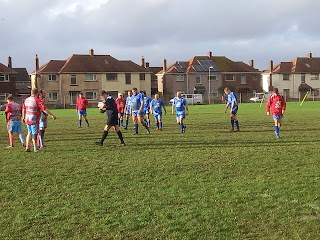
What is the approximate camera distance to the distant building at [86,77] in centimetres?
7506

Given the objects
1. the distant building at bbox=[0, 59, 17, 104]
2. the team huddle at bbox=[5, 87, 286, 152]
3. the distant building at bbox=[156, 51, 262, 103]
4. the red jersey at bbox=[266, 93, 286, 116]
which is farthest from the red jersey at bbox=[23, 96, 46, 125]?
the distant building at bbox=[156, 51, 262, 103]

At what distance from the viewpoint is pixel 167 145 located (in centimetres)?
1548

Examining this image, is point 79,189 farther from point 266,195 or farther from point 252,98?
point 252,98

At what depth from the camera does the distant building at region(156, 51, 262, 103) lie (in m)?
85.4

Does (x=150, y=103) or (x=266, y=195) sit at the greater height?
(x=150, y=103)

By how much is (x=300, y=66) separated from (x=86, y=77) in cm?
4142

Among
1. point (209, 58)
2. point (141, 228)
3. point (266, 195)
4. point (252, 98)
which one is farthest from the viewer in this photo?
point (209, 58)

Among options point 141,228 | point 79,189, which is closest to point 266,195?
point 141,228

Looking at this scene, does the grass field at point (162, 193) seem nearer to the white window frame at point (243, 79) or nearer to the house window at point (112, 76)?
the house window at point (112, 76)

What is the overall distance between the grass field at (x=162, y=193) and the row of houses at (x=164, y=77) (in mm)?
57879

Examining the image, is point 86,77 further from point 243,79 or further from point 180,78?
point 243,79

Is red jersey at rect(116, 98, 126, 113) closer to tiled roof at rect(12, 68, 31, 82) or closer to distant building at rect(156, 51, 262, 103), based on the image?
distant building at rect(156, 51, 262, 103)

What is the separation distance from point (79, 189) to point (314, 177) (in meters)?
4.47

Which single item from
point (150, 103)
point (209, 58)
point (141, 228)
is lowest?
point (141, 228)
